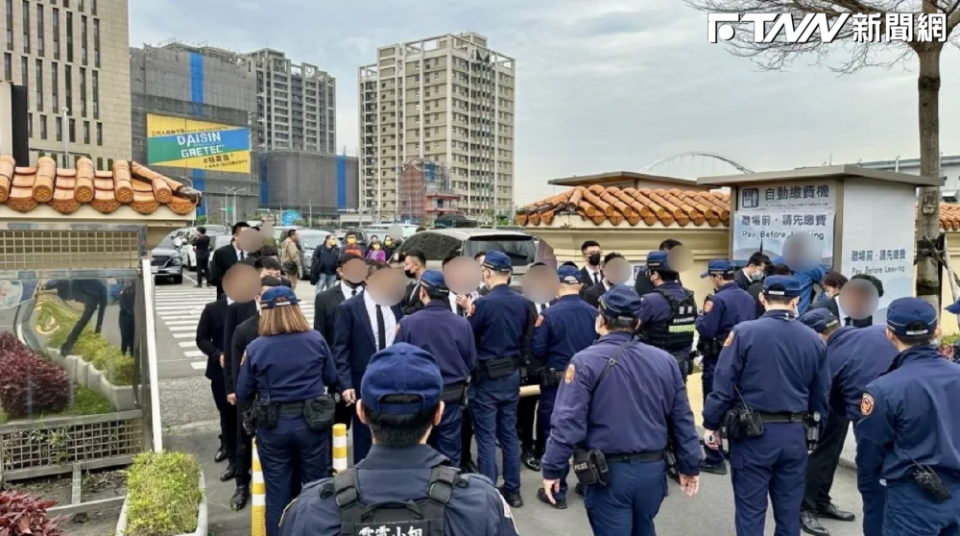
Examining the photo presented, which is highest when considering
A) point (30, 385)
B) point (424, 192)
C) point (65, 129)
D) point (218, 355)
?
point (65, 129)

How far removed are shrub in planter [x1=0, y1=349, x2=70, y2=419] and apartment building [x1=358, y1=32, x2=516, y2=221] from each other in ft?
316

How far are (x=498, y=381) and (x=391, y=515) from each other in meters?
3.32

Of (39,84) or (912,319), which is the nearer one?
(912,319)

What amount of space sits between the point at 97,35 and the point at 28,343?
59249 mm

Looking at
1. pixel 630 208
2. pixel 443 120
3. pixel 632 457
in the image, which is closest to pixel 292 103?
pixel 443 120

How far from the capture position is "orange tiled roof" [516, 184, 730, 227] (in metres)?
8.02

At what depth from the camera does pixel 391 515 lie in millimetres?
1706

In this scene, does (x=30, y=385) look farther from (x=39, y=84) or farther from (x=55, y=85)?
(x=55, y=85)

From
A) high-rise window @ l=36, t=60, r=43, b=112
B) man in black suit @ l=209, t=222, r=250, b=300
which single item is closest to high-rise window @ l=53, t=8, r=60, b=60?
high-rise window @ l=36, t=60, r=43, b=112

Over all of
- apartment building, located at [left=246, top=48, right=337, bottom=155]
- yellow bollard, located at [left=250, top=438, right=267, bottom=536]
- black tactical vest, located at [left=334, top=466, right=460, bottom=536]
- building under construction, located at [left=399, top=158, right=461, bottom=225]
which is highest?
apartment building, located at [left=246, top=48, right=337, bottom=155]

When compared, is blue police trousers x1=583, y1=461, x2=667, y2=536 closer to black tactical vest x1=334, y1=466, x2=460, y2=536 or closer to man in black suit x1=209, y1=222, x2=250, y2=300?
black tactical vest x1=334, y1=466, x2=460, y2=536

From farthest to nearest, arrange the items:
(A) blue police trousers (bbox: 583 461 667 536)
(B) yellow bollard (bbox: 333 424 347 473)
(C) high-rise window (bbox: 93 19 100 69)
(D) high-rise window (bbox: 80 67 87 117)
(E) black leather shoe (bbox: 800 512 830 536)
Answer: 1. (C) high-rise window (bbox: 93 19 100 69)
2. (D) high-rise window (bbox: 80 67 87 117)
3. (E) black leather shoe (bbox: 800 512 830 536)
4. (B) yellow bollard (bbox: 333 424 347 473)
5. (A) blue police trousers (bbox: 583 461 667 536)

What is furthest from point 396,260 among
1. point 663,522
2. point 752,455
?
point 752,455

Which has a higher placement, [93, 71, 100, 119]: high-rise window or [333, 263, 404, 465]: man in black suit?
[93, 71, 100, 119]: high-rise window
